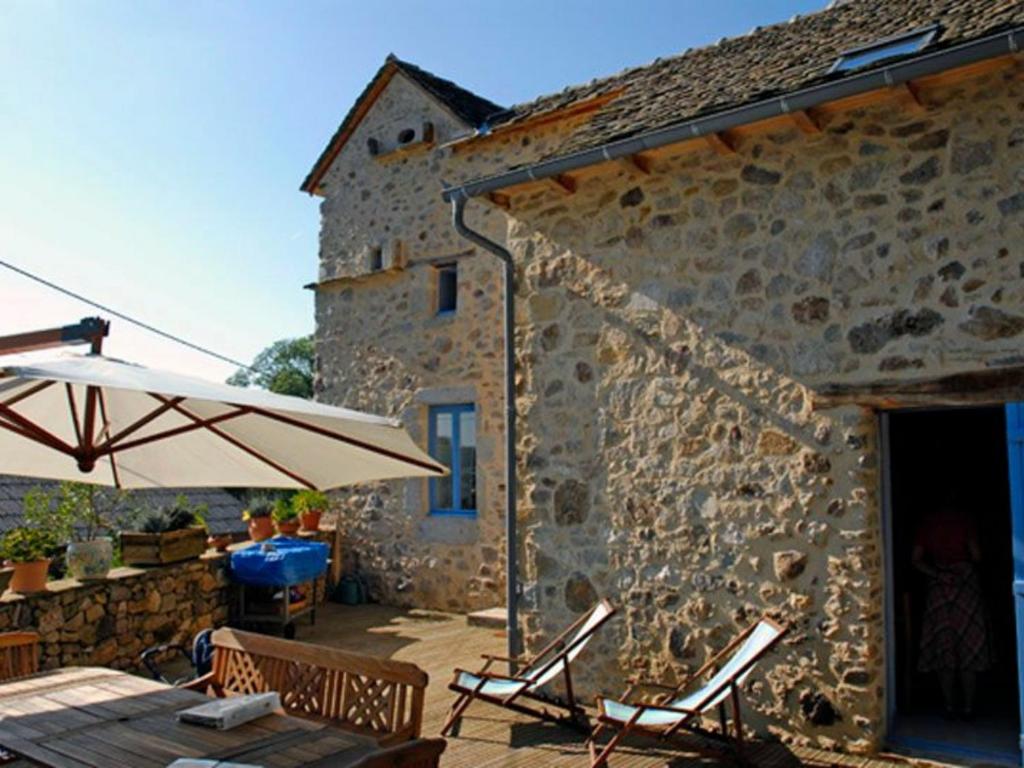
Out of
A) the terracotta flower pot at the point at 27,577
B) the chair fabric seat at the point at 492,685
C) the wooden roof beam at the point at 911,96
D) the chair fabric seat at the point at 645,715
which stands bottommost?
the chair fabric seat at the point at 492,685

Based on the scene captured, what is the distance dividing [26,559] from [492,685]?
3.53m

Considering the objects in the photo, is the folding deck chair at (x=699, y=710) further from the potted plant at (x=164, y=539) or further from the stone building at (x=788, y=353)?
the potted plant at (x=164, y=539)

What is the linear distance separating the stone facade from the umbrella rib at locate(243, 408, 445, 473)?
1.97 metres

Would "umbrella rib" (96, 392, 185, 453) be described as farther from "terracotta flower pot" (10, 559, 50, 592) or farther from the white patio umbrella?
"terracotta flower pot" (10, 559, 50, 592)

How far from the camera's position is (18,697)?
376cm

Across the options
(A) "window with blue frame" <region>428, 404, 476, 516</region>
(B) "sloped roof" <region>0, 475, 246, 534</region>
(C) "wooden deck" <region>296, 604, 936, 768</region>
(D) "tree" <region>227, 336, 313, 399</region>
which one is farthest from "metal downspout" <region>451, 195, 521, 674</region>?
(D) "tree" <region>227, 336, 313, 399</region>

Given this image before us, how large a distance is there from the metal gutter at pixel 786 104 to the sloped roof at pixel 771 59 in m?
0.20

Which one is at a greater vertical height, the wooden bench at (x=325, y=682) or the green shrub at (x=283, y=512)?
the green shrub at (x=283, y=512)

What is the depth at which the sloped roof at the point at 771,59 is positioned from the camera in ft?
16.7

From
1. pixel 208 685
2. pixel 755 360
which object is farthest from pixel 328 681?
pixel 755 360

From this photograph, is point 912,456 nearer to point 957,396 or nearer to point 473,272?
point 957,396

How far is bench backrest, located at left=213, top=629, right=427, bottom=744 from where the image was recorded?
3.84 meters

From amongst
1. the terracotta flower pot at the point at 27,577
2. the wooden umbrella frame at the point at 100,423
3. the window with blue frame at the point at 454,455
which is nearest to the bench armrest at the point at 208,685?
the wooden umbrella frame at the point at 100,423

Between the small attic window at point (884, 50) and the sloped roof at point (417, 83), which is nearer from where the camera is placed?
the small attic window at point (884, 50)
